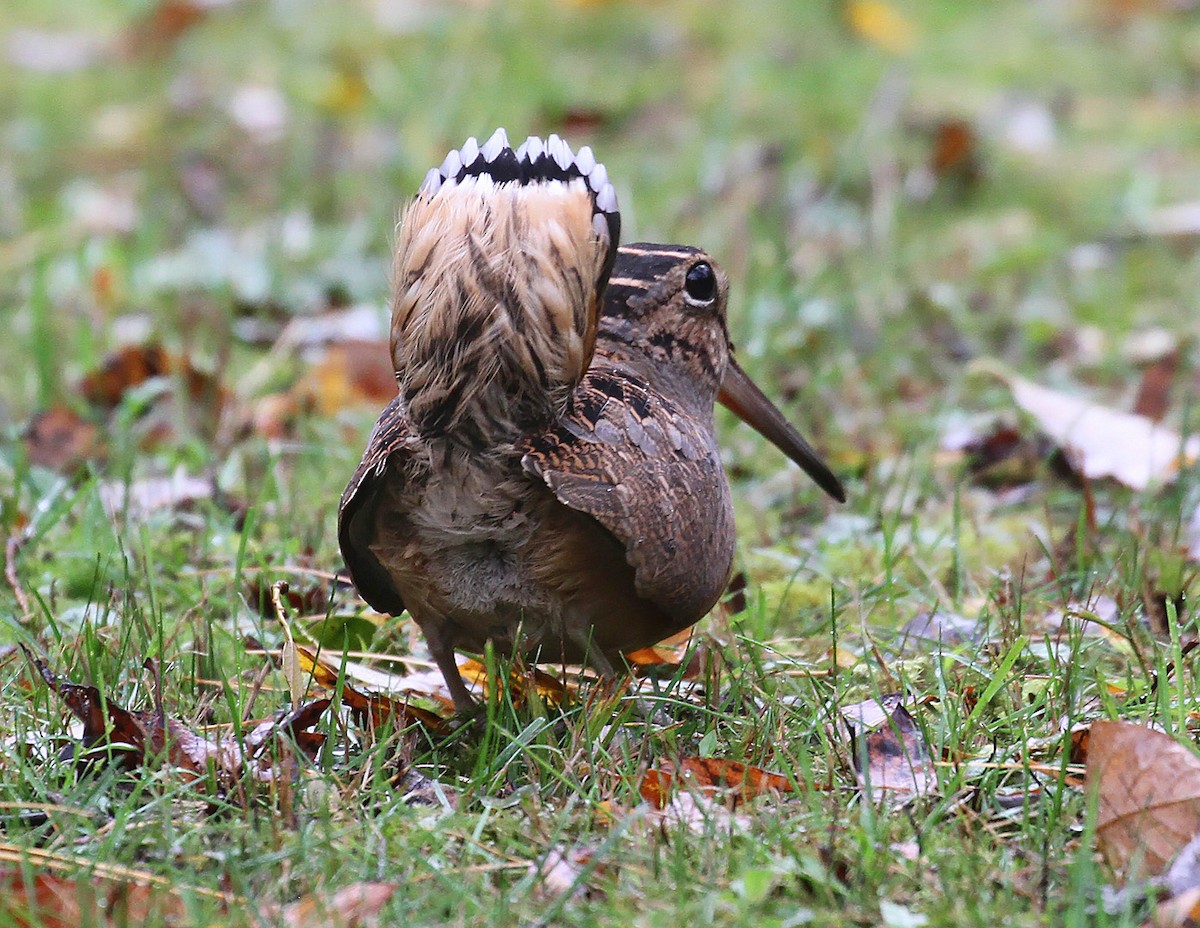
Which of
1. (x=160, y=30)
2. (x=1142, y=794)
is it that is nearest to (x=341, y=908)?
(x=1142, y=794)

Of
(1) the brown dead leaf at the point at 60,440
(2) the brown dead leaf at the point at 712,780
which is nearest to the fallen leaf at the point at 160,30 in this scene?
(1) the brown dead leaf at the point at 60,440

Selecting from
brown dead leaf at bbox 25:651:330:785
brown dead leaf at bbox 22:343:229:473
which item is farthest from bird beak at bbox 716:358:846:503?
brown dead leaf at bbox 22:343:229:473

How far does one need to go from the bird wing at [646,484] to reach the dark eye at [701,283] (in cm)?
37

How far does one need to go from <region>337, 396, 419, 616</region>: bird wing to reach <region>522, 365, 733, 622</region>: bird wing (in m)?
0.22

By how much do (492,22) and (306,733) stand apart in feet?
16.9

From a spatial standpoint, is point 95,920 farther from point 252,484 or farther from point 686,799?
point 252,484

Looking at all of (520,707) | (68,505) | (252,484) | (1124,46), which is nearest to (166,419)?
(252,484)

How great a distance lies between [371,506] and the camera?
2852 mm

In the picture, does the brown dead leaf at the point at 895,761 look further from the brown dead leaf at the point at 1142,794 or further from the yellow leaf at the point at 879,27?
Result: the yellow leaf at the point at 879,27

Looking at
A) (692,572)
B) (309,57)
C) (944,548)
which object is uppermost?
(309,57)

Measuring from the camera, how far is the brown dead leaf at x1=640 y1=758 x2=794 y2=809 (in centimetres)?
264

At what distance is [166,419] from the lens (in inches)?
184

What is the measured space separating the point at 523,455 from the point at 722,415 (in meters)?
1.97

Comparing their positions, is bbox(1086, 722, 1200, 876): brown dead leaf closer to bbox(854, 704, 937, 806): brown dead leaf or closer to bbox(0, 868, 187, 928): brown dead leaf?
bbox(854, 704, 937, 806): brown dead leaf
